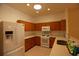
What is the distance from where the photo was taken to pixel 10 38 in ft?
5.36

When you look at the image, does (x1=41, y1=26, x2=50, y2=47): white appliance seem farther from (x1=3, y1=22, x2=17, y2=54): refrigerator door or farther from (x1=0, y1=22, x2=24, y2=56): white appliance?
(x1=3, y1=22, x2=17, y2=54): refrigerator door

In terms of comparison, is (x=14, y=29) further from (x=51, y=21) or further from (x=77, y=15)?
(x=77, y=15)

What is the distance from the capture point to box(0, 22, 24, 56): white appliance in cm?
149

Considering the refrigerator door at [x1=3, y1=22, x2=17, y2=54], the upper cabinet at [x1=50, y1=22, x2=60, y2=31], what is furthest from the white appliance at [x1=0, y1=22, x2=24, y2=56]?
the upper cabinet at [x1=50, y1=22, x2=60, y2=31]

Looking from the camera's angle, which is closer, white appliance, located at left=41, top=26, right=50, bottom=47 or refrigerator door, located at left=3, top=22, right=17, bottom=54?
refrigerator door, located at left=3, top=22, right=17, bottom=54

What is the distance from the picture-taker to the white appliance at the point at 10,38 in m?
1.49

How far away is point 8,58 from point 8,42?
2.93 ft

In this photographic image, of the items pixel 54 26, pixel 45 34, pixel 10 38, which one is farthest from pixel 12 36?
pixel 54 26

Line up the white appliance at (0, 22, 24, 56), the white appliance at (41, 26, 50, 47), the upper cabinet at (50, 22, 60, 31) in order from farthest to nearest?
the upper cabinet at (50, 22, 60, 31) → the white appliance at (41, 26, 50, 47) → the white appliance at (0, 22, 24, 56)

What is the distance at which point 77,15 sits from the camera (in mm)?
1147

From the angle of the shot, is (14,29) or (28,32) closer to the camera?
(14,29)

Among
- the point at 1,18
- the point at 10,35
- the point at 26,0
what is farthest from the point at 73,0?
the point at 10,35

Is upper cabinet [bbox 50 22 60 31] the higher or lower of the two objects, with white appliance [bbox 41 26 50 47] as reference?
higher

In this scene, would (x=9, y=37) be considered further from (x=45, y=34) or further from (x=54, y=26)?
(x=54, y=26)
